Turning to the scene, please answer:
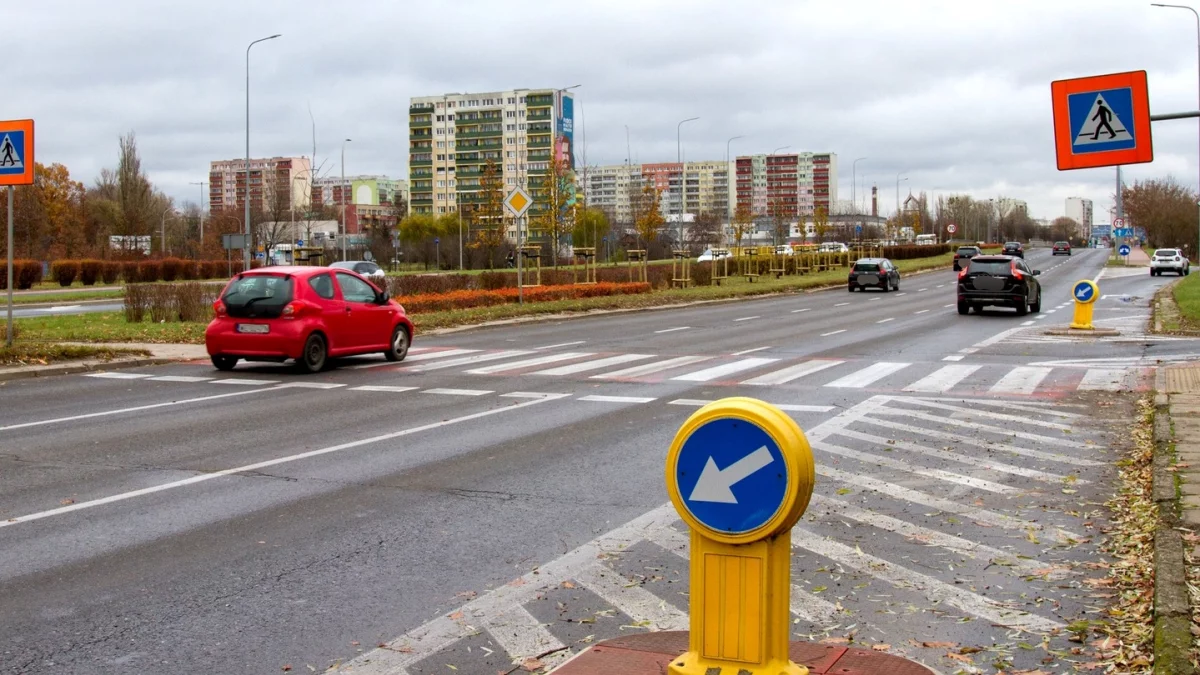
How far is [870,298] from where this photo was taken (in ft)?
143

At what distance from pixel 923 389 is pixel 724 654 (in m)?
11.2

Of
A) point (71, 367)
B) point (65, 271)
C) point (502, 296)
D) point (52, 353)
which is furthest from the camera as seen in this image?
point (65, 271)

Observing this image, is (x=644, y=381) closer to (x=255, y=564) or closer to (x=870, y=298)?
(x=255, y=564)

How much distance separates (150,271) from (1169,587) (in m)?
52.0

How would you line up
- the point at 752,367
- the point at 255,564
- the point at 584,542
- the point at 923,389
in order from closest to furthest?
the point at 255,564 < the point at 584,542 < the point at 923,389 < the point at 752,367

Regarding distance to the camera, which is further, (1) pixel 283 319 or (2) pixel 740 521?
(1) pixel 283 319

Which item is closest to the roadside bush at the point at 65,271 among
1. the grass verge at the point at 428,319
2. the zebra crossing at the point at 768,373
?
the grass verge at the point at 428,319

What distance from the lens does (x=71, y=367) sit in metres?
16.7

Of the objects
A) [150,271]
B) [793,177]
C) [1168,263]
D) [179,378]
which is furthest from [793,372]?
[793,177]

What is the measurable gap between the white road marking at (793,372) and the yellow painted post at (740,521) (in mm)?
11097

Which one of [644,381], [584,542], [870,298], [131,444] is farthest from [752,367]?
[870,298]

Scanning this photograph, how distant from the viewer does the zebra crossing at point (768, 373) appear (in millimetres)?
14867

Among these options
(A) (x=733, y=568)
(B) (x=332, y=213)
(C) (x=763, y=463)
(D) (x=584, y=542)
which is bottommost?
(D) (x=584, y=542)

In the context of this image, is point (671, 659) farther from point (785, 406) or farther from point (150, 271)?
point (150, 271)
